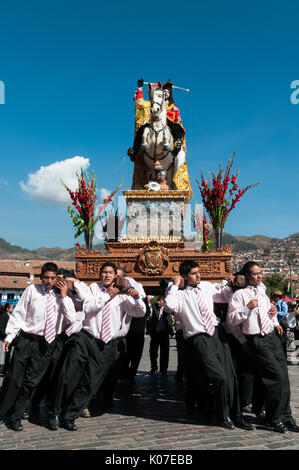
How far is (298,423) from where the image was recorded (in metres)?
5.31

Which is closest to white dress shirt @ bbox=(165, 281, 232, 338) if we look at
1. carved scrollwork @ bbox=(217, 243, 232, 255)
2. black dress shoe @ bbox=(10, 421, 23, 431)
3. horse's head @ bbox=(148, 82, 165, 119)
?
black dress shoe @ bbox=(10, 421, 23, 431)

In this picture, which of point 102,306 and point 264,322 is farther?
point 102,306

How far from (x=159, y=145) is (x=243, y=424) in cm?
931

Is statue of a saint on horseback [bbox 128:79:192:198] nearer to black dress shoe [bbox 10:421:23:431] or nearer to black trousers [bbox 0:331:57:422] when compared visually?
black trousers [bbox 0:331:57:422]

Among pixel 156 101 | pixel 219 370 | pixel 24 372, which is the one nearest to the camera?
pixel 219 370

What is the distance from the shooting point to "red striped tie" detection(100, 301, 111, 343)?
5.66m

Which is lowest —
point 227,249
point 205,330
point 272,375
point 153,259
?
point 272,375

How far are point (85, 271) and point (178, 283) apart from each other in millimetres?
5212

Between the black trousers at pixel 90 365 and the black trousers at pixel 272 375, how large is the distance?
6.07 ft

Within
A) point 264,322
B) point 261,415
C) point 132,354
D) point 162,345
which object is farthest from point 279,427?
point 162,345

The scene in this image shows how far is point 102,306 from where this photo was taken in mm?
5652

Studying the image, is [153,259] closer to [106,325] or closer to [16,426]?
[106,325]

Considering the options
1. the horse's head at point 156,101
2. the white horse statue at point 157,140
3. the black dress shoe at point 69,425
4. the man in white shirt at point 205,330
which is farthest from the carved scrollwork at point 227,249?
the black dress shoe at point 69,425
